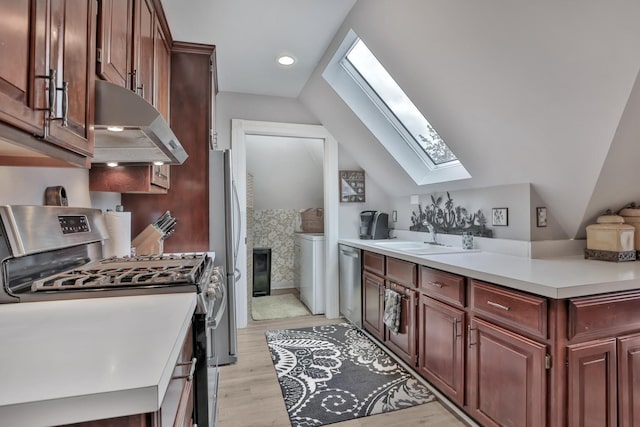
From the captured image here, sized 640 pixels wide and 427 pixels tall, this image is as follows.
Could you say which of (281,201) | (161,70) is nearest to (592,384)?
(161,70)

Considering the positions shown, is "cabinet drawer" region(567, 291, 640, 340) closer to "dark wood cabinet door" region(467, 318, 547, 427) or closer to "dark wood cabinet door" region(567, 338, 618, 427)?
"dark wood cabinet door" region(567, 338, 618, 427)

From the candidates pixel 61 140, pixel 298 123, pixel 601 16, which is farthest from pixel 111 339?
pixel 298 123

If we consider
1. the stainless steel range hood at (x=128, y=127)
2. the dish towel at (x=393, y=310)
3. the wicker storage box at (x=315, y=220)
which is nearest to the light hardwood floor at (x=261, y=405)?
the dish towel at (x=393, y=310)

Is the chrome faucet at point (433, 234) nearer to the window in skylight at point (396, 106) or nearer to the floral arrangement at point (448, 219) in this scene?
the floral arrangement at point (448, 219)

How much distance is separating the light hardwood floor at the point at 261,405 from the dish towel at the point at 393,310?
59cm

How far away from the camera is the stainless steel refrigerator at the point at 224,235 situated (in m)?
2.53

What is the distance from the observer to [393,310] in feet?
8.21

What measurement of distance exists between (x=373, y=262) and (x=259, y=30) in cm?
204

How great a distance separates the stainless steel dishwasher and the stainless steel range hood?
6.95 feet

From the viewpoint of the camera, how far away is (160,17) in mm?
2020

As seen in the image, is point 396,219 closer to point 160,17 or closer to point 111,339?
point 160,17

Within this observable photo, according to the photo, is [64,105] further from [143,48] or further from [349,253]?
[349,253]

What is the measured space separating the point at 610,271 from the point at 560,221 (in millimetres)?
611

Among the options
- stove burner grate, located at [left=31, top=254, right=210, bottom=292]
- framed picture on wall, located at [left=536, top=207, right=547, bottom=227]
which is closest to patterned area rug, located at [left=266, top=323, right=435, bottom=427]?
stove burner grate, located at [left=31, top=254, right=210, bottom=292]
